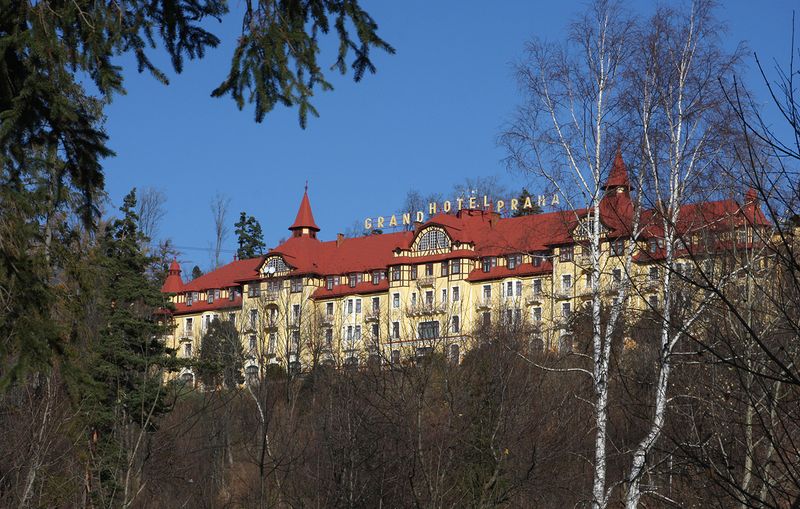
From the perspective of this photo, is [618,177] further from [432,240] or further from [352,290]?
[352,290]

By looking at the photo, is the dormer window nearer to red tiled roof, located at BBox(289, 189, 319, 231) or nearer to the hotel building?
the hotel building

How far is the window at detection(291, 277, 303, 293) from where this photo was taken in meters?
89.3

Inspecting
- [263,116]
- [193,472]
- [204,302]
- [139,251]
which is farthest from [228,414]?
[204,302]

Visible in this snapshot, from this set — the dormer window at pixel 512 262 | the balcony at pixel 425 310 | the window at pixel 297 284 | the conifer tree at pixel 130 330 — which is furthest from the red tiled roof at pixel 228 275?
the conifer tree at pixel 130 330

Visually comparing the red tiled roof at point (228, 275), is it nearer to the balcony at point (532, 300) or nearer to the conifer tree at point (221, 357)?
the conifer tree at point (221, 357)

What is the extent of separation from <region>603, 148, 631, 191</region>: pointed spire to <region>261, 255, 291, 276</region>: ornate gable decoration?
71301mm

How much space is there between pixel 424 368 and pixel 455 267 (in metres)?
54.0

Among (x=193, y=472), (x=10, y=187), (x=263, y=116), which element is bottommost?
(x=193, y=472)

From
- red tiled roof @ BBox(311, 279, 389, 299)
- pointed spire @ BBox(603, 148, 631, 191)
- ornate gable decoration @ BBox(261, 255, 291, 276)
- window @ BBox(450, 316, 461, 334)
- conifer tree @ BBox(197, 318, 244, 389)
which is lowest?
conifer tree @ BBox(197, 318, 244, 389)

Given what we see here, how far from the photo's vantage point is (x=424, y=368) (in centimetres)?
2892

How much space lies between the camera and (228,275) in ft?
309

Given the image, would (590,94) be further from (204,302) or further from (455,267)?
(204,302)

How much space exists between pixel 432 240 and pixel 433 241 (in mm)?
121

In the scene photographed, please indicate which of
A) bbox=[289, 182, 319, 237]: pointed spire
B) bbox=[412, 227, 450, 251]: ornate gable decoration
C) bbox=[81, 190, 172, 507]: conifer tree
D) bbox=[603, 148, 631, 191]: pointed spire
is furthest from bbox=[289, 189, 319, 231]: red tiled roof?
bbox=[603, 148, 631, 191]: pointed spire
